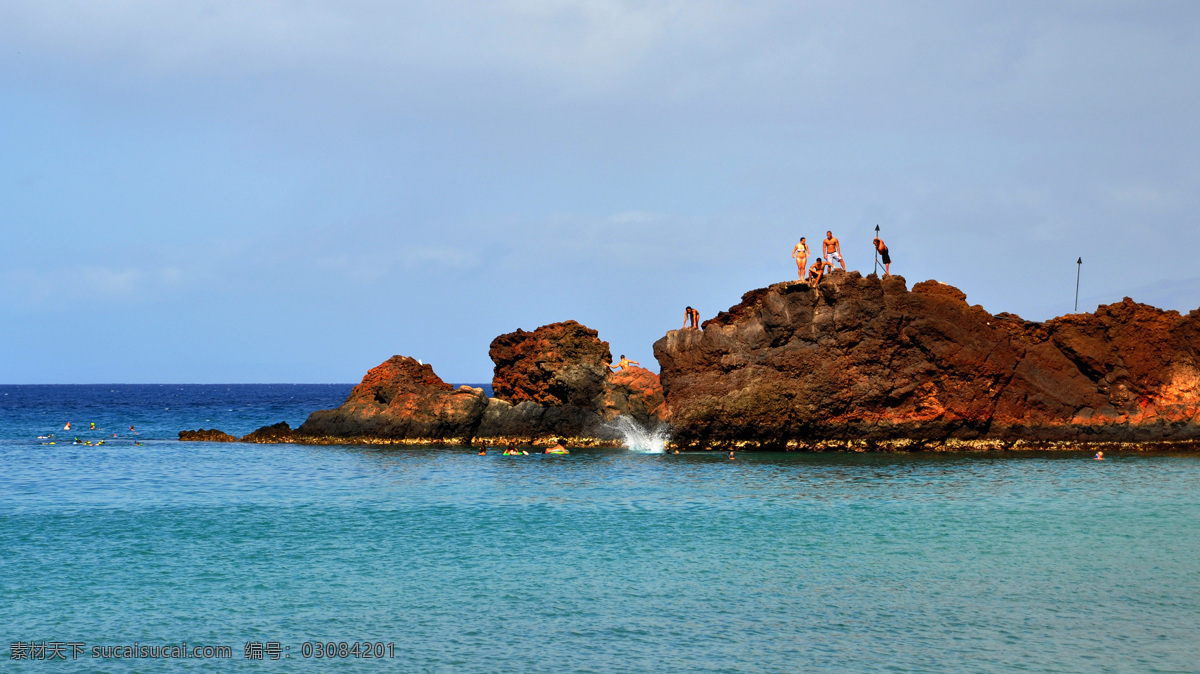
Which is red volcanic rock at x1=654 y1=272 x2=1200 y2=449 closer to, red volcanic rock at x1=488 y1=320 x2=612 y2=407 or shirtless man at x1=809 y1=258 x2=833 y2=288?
shirtless man at x1=809 y1=258 x2=833 y2=288

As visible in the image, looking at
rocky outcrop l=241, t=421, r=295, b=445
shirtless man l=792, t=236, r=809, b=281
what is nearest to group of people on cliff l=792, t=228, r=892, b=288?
shirtless man l=792, t=236, r=809, b=281

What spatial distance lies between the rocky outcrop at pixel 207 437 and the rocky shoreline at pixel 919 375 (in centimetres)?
2675

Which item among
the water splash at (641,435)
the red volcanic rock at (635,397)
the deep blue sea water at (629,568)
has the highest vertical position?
the red volcanic rock at (635,397)

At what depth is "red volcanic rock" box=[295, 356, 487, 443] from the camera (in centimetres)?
4656

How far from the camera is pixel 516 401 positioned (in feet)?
156

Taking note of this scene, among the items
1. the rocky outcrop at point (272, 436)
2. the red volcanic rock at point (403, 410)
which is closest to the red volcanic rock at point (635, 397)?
the red volcanic rock at point (403, 410)

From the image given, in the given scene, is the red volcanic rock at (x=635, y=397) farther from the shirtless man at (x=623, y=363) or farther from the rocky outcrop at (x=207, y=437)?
the rocky outcrop at (x=207, y=437)

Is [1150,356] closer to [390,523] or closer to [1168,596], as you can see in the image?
[1168,596]

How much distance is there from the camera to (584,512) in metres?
24.0

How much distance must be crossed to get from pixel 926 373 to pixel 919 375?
0.33 m

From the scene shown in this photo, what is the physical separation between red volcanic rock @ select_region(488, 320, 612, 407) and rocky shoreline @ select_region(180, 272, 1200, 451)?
4728 millimetres

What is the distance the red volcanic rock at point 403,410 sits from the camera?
1833 inches

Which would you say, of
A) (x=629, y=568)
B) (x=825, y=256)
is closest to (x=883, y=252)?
(x=825, y=256)

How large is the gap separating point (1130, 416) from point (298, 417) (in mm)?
71667
